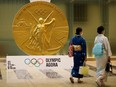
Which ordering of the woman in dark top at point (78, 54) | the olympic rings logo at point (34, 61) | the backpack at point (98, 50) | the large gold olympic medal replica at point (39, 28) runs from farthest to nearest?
the large gold olympic medal replica at point (39, 28) < the olympic rings logo at point (34, 61) < the woman in dark top at point (78, 54) < the backpack at point (98, 50)

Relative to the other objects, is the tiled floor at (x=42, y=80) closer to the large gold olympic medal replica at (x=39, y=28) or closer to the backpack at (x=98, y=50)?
the backpack at (x=98, y=50)

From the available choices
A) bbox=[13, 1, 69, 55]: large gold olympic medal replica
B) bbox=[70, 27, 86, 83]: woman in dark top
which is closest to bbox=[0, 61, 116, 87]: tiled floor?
bbox=[70, 27, 86, 83]: woman in dark top

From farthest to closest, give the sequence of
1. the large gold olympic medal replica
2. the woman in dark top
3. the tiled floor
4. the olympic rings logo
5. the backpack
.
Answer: the large gold olympic medal replica → the olympic rings logo → the woman in dark top → the tiled floor → the backpack

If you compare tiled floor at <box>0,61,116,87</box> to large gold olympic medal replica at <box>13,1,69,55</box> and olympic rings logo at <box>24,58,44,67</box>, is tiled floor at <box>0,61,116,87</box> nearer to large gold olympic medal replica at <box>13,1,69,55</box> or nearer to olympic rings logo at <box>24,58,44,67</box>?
olympic rings logo at <box>24,58,44,67</box>

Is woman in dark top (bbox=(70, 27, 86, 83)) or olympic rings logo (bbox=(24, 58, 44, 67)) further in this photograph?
olympic rings logo (bbox=(24, 58, 44, 67))

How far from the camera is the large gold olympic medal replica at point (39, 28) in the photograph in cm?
1214

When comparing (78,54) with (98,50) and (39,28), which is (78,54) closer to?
(98,50)

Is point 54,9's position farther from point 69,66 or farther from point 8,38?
point 8,38

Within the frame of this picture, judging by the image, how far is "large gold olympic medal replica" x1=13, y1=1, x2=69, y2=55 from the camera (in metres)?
12.1

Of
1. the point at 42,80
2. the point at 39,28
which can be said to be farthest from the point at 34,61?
the point at 42,80

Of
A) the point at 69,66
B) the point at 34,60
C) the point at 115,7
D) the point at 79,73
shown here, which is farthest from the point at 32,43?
the point at 115,7

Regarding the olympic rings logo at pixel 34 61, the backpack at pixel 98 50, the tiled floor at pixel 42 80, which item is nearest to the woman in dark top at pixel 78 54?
the tiled floor at pixel 42 80

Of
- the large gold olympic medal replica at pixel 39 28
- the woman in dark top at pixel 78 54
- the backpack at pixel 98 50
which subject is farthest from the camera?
the large gold olympic medal replica at pixel 39 28

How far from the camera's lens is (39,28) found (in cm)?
1213
